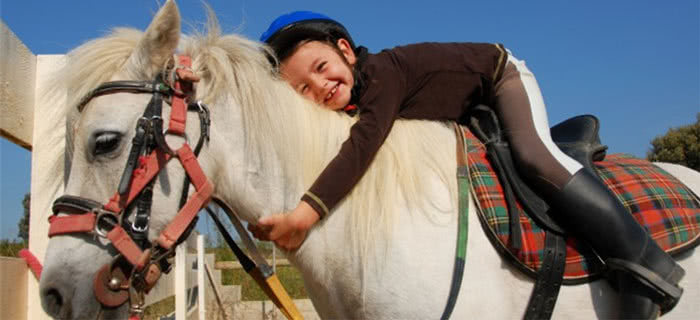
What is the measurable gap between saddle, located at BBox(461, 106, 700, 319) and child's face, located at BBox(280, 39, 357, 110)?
621 millimetres

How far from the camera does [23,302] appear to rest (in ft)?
7.86

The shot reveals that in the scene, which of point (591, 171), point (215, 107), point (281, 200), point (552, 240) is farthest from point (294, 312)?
point (591, 171)

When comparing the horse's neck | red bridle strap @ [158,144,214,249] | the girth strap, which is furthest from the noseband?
the girth strap

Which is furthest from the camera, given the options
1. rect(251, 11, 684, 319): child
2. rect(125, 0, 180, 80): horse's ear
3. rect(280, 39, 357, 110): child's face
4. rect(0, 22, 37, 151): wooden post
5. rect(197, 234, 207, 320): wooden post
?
rect(197, 234, 207, 320): wooden post

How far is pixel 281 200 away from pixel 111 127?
2.38 feet

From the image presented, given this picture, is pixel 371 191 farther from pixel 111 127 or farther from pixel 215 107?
pixel 111 127

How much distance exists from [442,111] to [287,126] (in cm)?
74

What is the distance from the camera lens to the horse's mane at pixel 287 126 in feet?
6.81

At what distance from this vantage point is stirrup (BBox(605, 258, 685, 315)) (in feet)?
6.12

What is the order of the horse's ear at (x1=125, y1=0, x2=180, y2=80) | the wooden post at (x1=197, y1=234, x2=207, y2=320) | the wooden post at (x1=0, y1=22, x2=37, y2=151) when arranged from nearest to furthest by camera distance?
the horse's ear at (x1=125, y1=0, x2=180, y2=80) → the wooden post at (x1=0, y1=22, x2=37, y2=151) → the wooden post at (x1=197, y1=234, x2=207, y2=320)

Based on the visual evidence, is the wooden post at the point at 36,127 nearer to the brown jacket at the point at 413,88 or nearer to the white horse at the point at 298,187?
the white horse at the point at 298,187

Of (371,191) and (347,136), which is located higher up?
(347,136)

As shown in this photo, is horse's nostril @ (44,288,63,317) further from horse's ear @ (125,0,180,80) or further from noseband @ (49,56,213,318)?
horse's ear @ (125,0,180,80)

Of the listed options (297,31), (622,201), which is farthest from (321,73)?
(622,201)
